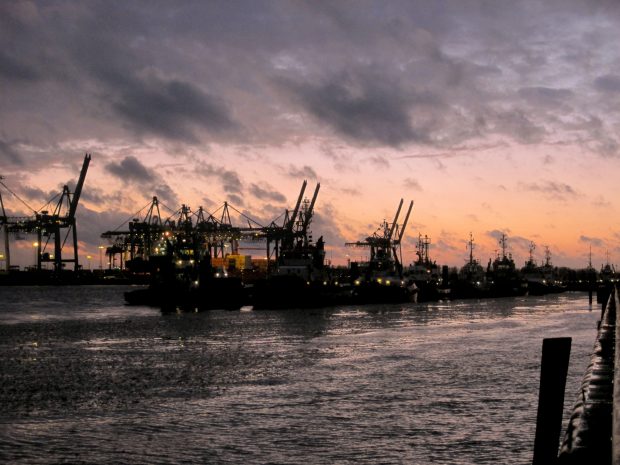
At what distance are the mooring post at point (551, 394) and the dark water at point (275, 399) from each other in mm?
4437

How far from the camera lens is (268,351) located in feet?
110

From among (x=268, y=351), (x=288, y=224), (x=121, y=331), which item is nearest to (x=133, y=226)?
(x=288, y=224)

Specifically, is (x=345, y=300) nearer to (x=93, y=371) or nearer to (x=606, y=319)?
(x=606, y=319)

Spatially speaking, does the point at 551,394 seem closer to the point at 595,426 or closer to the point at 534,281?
the point at 595,426

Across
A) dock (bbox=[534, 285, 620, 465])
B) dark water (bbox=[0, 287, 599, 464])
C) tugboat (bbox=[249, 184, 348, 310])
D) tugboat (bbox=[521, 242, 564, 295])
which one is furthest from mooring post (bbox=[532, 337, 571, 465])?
tugboat (bbox=[521, 242, 564, 295])

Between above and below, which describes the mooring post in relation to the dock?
above

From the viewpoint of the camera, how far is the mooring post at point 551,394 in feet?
28.5

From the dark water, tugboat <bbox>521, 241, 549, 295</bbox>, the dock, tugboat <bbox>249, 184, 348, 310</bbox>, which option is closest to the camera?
the dock

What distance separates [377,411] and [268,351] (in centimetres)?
1553

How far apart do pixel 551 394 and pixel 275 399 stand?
12.1m

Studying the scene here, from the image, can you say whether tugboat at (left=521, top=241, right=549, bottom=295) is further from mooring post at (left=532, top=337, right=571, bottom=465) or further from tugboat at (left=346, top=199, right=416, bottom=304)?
mooring post at (left=532, top=337, right=571, bottom=465)

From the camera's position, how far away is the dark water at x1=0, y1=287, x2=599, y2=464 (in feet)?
48.2

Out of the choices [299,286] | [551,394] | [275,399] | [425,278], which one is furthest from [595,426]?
[425,278]

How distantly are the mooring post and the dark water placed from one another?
444 cm
